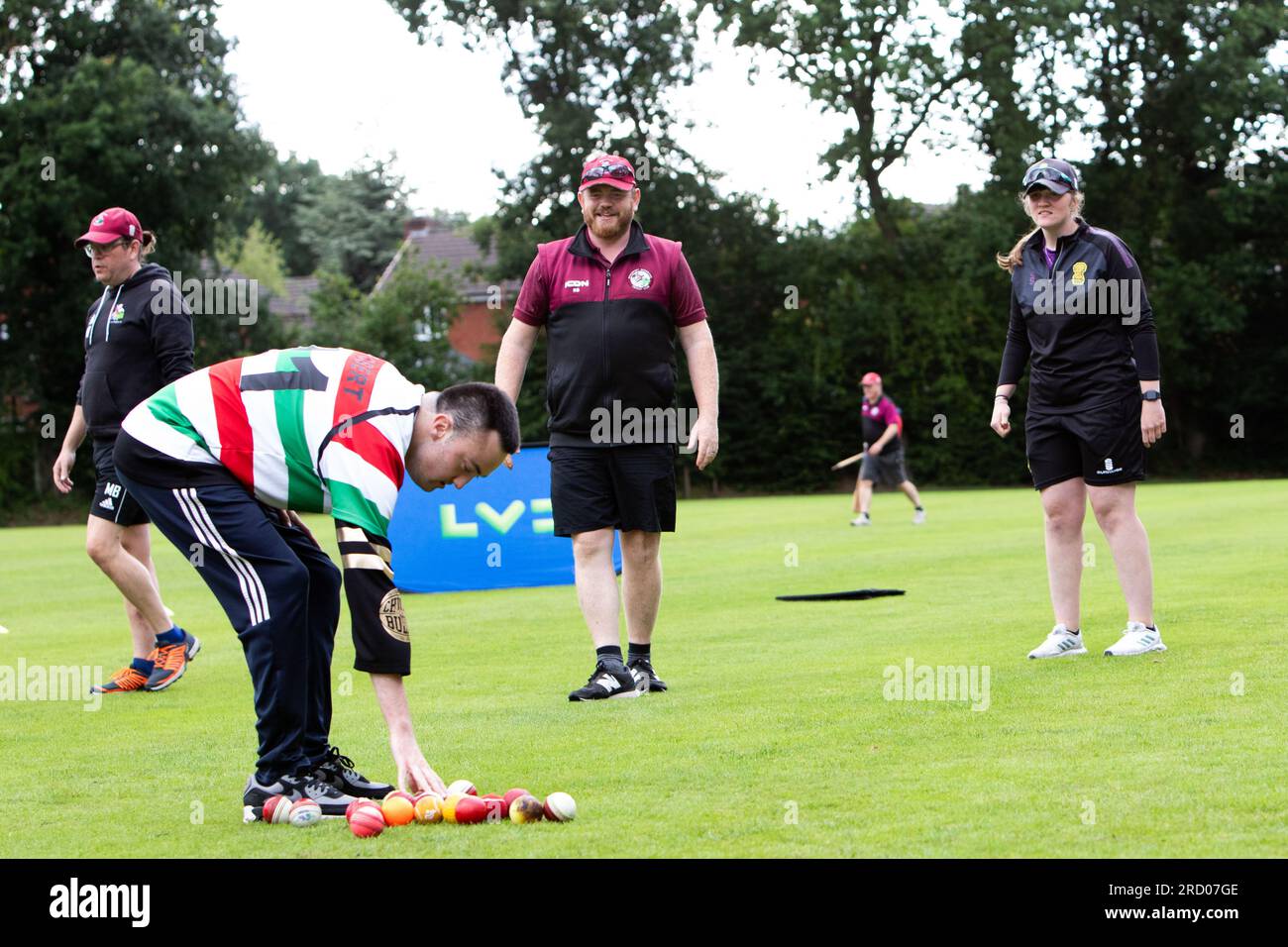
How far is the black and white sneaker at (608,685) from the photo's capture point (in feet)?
23.5

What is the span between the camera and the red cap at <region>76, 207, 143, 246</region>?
8.01m

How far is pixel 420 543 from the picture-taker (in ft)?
44.2

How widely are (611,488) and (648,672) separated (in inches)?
35.5

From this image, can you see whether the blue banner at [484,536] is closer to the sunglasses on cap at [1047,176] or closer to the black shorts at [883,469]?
the sunglasses on cap at [1047,176]

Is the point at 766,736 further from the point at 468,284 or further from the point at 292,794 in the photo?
the point at 468,284

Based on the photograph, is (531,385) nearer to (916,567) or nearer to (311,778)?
(916,567)

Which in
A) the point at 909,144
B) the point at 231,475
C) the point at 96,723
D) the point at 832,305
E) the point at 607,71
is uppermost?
the point at 607,71

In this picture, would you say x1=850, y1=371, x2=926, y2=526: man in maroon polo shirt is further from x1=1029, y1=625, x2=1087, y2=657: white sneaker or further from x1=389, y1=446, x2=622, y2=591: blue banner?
x1=1029, y1=625, x2=1087, y2=657: white sneaker

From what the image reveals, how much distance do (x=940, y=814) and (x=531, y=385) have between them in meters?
36.3

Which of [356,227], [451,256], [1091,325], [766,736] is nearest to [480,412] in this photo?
[766,736]

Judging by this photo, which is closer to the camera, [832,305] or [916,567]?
[916,567]

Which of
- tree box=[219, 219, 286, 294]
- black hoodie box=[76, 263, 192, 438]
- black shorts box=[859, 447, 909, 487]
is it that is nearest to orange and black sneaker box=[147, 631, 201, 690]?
black hoodie box=[76, 263, 192, 438]

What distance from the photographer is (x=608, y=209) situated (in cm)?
743

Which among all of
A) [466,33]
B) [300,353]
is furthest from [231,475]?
[466,33]
